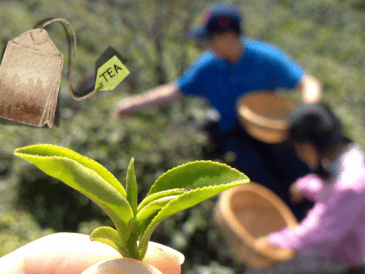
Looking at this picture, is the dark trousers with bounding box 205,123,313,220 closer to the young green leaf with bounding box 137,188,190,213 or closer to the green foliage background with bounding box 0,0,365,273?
the green foliage background with bounding box 0,0,365,273

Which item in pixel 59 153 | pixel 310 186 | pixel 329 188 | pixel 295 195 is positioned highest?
pixel 59 153

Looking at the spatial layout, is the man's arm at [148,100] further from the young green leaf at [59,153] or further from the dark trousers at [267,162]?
the young green leaf at [59,153]

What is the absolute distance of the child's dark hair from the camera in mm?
1753

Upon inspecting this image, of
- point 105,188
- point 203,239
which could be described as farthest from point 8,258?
point 203,239

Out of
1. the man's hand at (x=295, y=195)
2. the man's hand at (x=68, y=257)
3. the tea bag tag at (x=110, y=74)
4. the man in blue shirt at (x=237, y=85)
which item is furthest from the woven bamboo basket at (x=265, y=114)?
the tea bag tag at (x=110, y=74)

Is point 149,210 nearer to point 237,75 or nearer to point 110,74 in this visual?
point 110,74

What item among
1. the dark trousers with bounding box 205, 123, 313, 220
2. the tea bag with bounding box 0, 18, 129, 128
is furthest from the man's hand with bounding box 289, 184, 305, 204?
the tea bag with bounding box 0, 18, 129, 128

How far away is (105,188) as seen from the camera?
0.61 metres

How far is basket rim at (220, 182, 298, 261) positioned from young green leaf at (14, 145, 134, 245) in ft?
4.49

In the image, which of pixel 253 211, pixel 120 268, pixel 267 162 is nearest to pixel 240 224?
pixel 253 211

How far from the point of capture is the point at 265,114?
9.46ft

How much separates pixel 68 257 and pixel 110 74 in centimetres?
50

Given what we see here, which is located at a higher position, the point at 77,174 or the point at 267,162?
the point at 77,174

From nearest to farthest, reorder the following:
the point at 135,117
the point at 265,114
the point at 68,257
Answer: the point at 68,257 → the point at 135,117 → the point at 265,114
